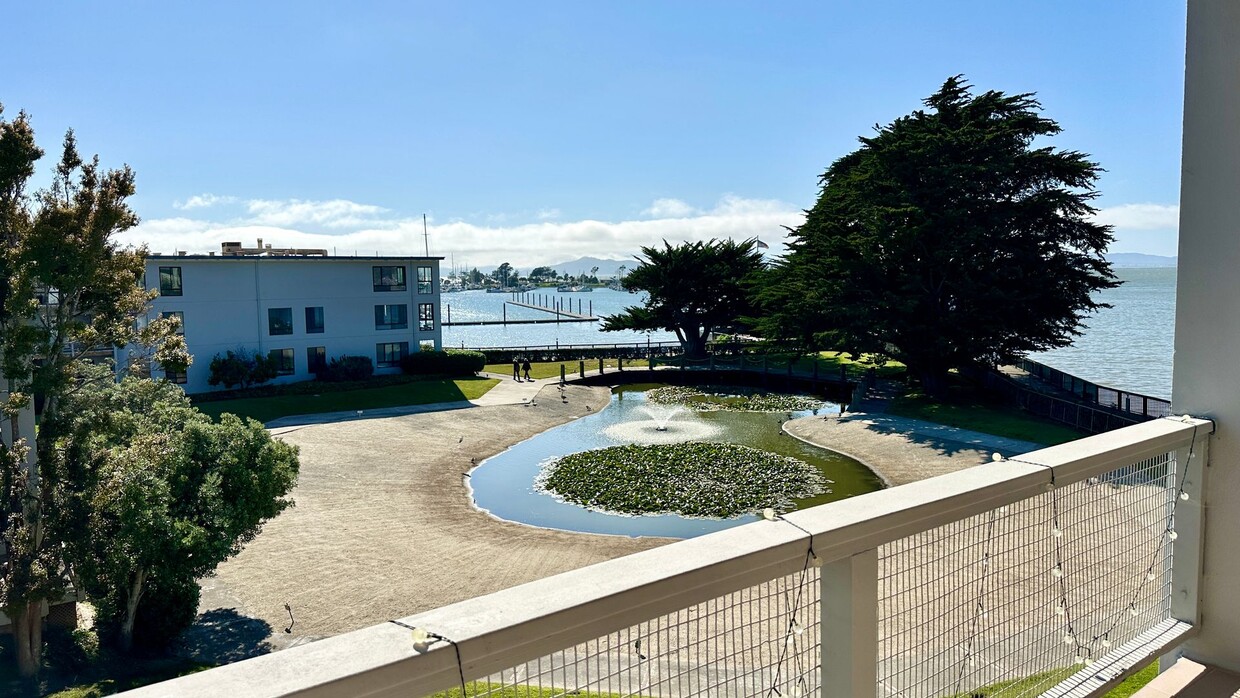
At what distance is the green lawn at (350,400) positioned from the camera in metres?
29.3

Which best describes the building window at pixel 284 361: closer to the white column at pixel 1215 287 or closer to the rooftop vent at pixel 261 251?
the rooftop vent at pixel 261 251

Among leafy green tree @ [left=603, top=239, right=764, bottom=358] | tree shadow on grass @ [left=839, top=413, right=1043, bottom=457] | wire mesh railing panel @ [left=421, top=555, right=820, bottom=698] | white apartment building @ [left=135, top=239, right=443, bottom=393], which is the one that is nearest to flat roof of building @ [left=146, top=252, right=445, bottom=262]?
white apartment building @ [left=135, top=239, right=443, bottom=393]

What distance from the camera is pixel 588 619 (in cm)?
148

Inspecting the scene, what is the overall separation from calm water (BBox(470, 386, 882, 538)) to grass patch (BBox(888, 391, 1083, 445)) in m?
3.90

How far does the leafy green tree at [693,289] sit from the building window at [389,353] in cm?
1164

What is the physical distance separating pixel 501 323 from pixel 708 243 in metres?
74.4

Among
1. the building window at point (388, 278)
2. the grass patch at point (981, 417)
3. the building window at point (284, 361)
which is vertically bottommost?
the grass patch at point (981, 417)

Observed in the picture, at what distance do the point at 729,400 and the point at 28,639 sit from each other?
87.7ft

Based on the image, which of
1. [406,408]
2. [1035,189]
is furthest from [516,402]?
[1035,189]

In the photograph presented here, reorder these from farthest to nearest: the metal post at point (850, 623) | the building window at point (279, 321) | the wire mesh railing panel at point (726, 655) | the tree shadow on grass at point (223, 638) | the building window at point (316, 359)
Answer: the building window at point (316, 359) → the building window at point (279, 321) → the tree shadow on grass at point (223, 638) → the metal post at point (850, 623) → the wire mesh railing panel at point (726, 655)

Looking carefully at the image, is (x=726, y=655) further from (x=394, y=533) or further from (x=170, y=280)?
(x=170, y=280)

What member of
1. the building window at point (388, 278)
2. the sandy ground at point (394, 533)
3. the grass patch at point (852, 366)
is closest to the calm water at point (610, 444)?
the sandy ground at point (394, 533)

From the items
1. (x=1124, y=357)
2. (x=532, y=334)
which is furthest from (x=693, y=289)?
(x=532, y=334)

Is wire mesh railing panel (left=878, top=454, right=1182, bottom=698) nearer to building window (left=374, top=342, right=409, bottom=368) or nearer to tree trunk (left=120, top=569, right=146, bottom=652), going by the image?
tree trunk (left=120, top=569, right=146, bottom=652)
